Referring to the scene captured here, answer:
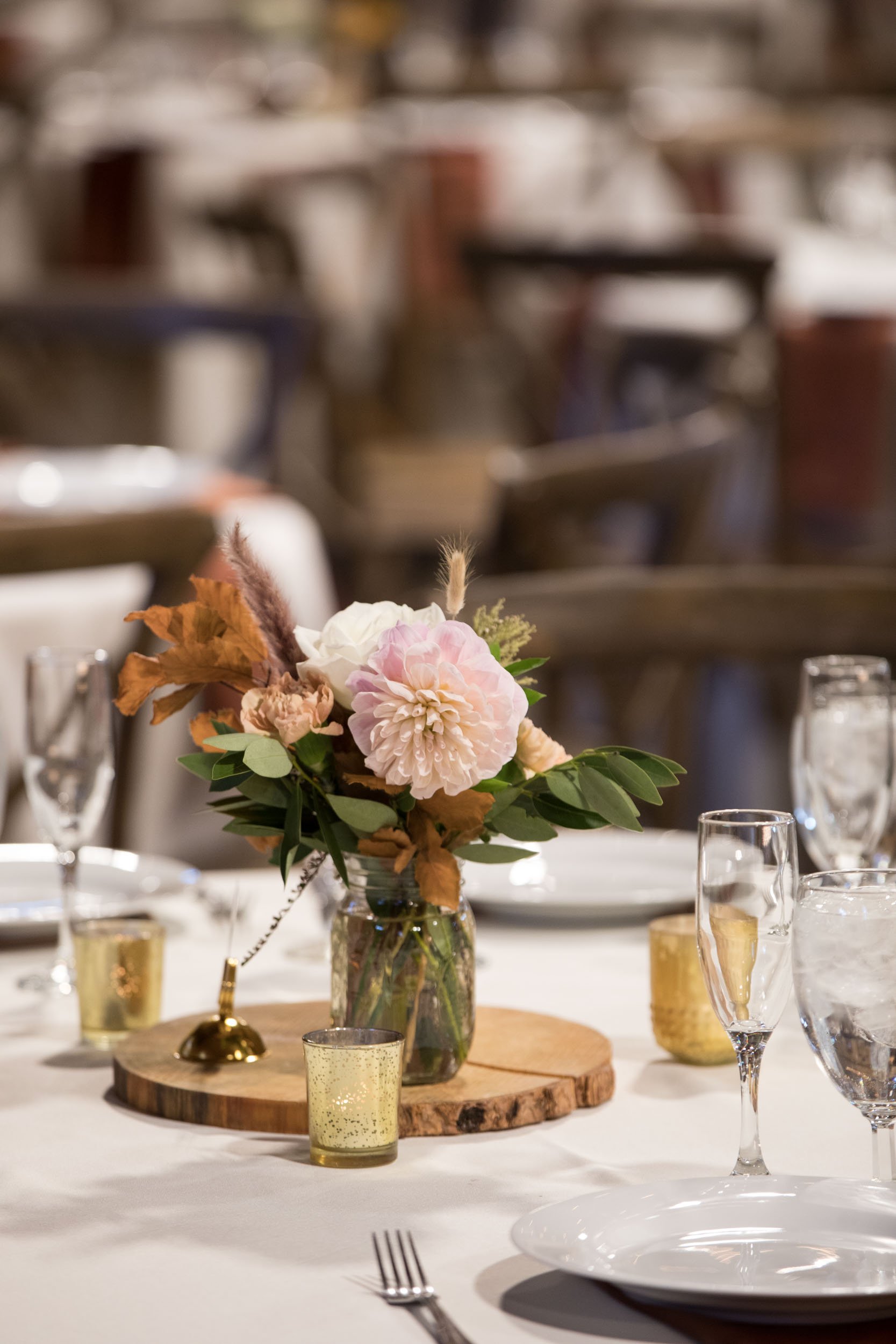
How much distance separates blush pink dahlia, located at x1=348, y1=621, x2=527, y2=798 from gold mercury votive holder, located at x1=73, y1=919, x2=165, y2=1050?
0.25 metres

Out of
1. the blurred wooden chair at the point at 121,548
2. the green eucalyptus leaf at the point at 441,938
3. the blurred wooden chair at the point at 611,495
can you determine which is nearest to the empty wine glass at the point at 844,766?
the green eucalyptus leaf at the point at 441,938

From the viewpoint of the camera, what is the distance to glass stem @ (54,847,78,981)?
1.23 metres

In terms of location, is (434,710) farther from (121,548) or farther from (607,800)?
(121,548)

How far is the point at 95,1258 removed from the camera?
76 centimetres

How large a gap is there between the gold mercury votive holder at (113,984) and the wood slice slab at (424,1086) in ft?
0.13

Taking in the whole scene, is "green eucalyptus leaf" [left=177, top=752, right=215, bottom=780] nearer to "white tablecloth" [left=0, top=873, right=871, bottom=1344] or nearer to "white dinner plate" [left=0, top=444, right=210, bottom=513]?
"white tablecloth" [left=0, top=873, right=871, bottom=1344]

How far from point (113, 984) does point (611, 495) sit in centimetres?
146

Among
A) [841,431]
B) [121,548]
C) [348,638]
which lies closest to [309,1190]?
[348,638]

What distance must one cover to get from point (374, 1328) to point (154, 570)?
4.37 feet

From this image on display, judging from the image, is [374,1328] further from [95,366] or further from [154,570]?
[95,366]

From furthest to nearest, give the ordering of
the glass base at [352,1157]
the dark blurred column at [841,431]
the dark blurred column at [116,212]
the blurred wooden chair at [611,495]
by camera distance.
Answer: the dark blurred column at [116,212]
the dark blurred column at [841,431]
the blurred wooden chair at [611,495]
the glass base at [352,1157]

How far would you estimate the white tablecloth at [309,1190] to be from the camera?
70 cm

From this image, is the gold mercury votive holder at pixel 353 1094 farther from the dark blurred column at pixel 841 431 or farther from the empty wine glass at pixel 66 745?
the dark blurred column at pixel 841 431

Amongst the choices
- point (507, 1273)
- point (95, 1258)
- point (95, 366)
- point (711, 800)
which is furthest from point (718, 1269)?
point (95, 366)
